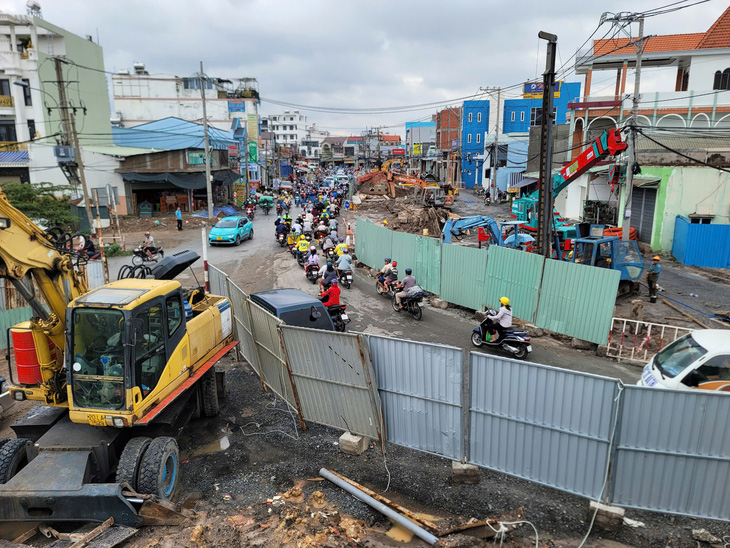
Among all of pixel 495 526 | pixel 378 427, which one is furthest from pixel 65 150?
pixel 495 526

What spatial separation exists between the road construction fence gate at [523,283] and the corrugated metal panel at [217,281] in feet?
20.7

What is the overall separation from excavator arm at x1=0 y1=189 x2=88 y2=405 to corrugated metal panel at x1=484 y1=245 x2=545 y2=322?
9633mm

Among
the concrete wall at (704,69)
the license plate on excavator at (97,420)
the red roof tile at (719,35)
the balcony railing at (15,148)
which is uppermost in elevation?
the red roof tile at (719,35)

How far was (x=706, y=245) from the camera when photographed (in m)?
19.4

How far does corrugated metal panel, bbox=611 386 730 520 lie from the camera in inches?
191

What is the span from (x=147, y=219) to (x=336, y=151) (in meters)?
109

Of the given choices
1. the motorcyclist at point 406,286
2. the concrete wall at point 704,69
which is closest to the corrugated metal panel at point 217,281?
the motorcyclist at point 406,286

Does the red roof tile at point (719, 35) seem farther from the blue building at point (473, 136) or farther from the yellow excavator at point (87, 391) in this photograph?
the yellow excavator at point (87, 391)

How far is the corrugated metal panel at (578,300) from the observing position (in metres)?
10.5

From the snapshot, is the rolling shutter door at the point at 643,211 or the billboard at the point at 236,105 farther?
the billboard at the point at 236,105

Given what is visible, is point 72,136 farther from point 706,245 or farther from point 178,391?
point 706,245

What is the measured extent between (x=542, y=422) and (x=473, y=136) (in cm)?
6215

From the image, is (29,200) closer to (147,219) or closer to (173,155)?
(147,219)

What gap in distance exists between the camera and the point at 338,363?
264 inches
